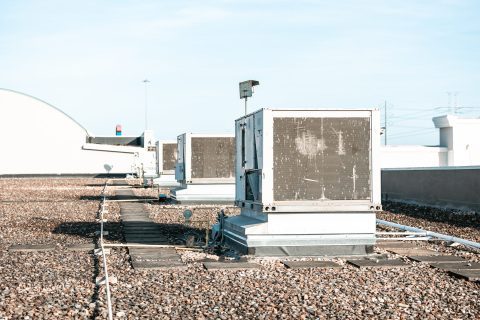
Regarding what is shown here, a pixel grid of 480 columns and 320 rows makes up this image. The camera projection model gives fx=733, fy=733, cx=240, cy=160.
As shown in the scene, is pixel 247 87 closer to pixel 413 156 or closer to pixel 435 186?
pixel 435 186

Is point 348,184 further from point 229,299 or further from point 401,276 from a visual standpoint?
point 229,299

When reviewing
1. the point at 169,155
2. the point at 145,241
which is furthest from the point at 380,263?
the point at 169,155

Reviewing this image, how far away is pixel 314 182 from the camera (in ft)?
45.4

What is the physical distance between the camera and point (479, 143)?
48094mm

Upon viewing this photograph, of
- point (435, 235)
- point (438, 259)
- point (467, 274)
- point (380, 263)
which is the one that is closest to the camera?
point (467, 274)

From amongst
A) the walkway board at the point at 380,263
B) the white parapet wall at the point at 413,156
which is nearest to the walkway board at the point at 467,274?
the walkway board at the point at 380,263

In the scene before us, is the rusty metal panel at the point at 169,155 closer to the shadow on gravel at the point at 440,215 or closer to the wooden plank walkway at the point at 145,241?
the wooden plank walkway at the point at 145,241

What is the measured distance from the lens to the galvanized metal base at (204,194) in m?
28.3

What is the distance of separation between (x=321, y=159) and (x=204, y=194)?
1490 cm

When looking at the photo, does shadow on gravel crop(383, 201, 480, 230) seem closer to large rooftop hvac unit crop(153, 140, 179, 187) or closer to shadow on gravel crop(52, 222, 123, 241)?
shadow on gravel crop(52, 222, 123, 241)

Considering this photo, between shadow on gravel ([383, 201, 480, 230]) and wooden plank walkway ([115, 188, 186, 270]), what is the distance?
27.4ft

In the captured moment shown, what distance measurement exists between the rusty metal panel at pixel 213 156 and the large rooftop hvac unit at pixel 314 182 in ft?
42.5

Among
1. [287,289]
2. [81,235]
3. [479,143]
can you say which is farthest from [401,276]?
[479,143]

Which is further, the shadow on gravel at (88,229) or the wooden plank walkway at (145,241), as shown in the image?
the shadow on gravel at (88,229)
